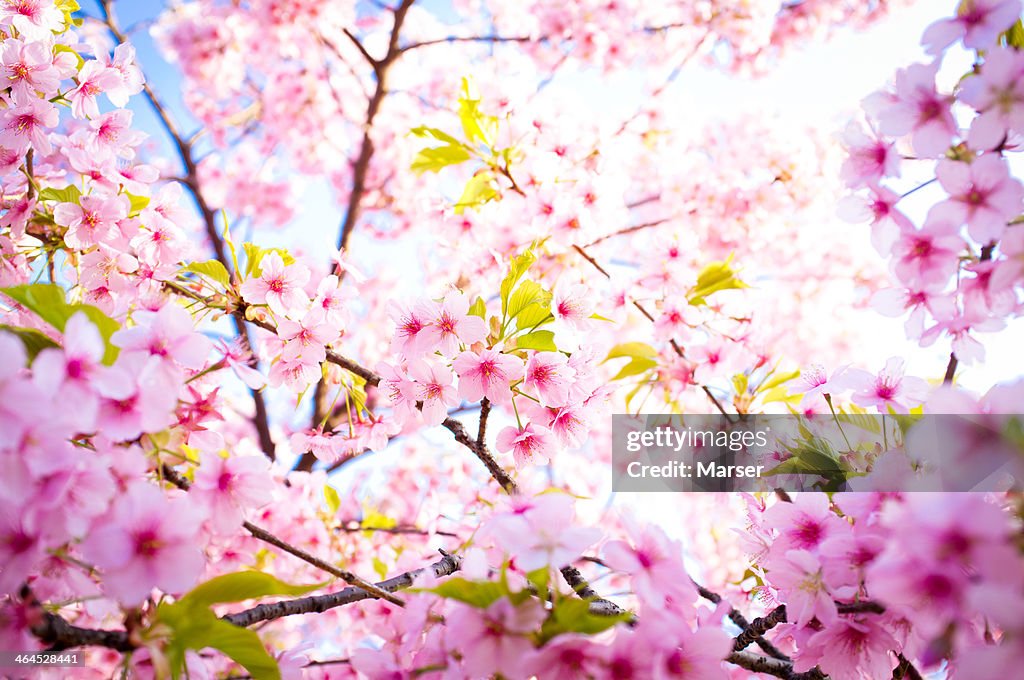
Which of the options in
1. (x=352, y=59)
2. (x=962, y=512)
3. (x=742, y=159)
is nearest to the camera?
(x=962, y=512)

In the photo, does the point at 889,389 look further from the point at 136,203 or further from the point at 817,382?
the point at 136,203

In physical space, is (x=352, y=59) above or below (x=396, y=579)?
above

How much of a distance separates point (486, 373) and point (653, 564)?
1.90 ft

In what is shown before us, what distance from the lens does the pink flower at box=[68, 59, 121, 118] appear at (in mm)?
1604

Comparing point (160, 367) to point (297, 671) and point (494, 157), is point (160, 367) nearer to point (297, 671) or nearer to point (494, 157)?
point (297, 671)

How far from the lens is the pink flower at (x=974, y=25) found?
3.13 feet

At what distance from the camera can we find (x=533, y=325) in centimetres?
146

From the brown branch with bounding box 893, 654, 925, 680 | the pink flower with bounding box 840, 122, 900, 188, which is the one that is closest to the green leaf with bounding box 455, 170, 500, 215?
the pink flower with bounding box 840, 122, 900, 188

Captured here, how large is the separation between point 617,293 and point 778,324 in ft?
13.7

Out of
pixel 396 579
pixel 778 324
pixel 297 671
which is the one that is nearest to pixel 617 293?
pixel 396 579

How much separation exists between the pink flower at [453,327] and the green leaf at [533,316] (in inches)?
4.9

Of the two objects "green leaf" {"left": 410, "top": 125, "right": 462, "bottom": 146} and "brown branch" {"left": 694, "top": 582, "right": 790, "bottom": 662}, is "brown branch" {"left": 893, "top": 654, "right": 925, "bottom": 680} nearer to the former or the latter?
"brown branch" {"left": 694, "top": 582, "right": 790, "bottom": 662}

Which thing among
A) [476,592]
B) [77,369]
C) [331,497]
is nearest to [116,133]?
[77,369]

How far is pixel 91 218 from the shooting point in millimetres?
1558
